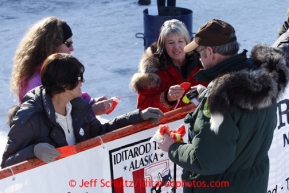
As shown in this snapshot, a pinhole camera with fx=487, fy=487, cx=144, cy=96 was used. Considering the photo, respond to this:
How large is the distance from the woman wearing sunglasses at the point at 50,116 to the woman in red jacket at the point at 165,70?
0.82 meters

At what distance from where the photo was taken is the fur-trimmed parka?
243cm

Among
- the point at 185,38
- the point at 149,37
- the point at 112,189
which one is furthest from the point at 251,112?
the point at 149,37

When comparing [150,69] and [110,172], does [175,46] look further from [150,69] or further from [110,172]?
[110,172]

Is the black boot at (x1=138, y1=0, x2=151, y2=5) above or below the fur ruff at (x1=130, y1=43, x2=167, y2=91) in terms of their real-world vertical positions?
below

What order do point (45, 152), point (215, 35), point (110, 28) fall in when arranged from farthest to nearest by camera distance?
point (110, 28)
point (45, 152)
point (215, 35)

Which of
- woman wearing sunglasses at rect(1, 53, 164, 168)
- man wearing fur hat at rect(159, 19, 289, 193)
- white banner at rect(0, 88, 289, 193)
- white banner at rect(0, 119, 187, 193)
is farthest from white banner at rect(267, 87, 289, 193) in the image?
woman wearing sunglasses at rect(1, 53, 164, 168)

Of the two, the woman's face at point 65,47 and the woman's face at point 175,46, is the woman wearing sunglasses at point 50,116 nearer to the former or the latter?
the woman's face at point 65,47

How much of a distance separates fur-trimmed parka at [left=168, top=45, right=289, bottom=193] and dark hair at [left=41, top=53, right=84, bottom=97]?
70 cm

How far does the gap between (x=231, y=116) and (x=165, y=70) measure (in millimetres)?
1421

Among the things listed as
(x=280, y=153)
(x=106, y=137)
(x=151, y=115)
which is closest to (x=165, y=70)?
(x=151, y=115)

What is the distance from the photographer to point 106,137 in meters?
3.02

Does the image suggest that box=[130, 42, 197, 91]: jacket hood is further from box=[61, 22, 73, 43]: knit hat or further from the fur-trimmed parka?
the fur-trimmed parka

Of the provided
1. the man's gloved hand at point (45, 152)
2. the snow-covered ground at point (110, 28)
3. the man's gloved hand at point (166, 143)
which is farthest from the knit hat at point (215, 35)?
the snow-covered ground at point (110, 28)

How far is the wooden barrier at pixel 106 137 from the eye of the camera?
2643mm
